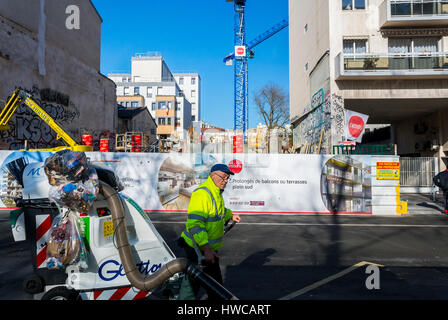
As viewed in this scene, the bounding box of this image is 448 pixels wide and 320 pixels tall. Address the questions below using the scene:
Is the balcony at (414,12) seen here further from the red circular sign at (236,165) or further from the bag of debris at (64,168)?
the bag of debris at (64,168)

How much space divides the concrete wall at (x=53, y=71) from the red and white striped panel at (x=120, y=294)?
16.7 m

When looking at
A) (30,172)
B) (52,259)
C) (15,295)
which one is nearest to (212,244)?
(52,259)

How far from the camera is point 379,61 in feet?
56.9

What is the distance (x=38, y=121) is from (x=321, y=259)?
18518mm

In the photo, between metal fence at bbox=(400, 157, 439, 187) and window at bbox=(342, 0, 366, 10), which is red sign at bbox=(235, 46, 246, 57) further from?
metal fence at bbox=(400, 157, 439, 187)

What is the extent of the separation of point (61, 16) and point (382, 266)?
2430cm

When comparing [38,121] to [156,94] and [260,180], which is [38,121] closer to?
[260,180]

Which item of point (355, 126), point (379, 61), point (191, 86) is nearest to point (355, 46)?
point (379, 61)

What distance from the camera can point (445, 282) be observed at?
486 cm

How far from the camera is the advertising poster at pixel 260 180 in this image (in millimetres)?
12219

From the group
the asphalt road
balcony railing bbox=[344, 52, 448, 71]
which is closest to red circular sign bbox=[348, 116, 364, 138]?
balcony railing bbox=[344, 52, 448, 71]

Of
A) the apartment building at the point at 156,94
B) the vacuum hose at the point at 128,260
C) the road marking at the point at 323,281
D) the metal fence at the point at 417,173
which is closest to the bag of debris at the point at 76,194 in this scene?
the vacuum hose at the point at 128,260

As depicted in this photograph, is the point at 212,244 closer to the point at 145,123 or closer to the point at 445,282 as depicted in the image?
the point at 445,282

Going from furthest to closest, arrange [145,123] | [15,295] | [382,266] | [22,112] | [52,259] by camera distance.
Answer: [145,123] < [22,112] < [382,266] < [15,295] < [52,259]
